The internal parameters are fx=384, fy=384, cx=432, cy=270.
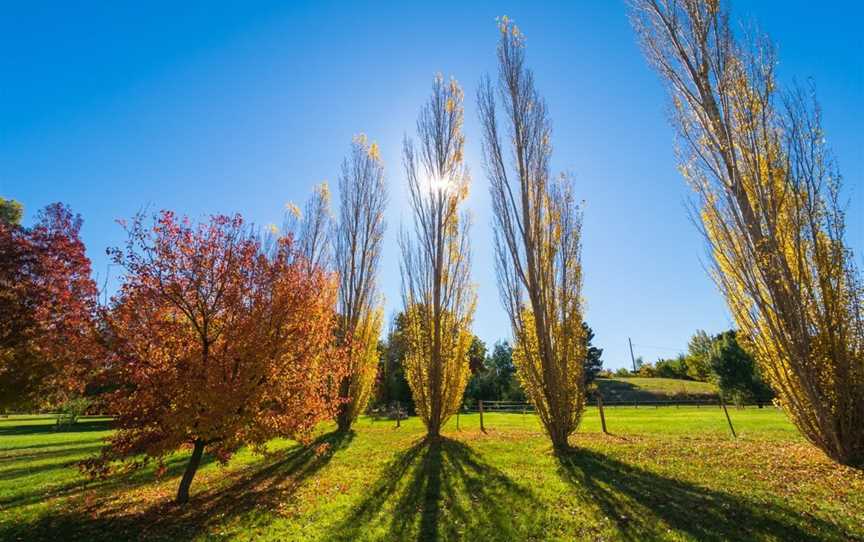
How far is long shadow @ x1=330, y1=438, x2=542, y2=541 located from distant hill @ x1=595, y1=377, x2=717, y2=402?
140 ft

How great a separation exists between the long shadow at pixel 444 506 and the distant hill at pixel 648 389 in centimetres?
4261

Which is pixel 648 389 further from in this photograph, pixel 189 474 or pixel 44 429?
pixel 44 429

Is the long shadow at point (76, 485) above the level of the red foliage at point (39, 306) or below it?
below

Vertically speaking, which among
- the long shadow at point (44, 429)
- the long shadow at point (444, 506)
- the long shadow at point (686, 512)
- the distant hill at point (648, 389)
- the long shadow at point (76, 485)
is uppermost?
the distant hill at point (648, 389)

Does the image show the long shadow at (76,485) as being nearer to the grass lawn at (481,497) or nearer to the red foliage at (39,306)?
the grass lawn at (481,497)

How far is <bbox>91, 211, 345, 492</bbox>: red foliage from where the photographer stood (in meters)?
6.27

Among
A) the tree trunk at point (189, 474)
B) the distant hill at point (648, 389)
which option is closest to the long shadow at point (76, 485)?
the tree trunk at point (189, 474)

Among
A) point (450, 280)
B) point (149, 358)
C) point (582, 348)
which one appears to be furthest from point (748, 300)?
point (149, 358)

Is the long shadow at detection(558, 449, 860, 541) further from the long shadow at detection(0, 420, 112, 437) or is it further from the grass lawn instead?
the long shadow at detection(0, 420, 112, 437)

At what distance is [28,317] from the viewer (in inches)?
321

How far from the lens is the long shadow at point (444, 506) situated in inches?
210

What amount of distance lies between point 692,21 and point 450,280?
9949mm

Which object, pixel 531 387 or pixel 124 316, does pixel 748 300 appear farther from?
pixel 124 316

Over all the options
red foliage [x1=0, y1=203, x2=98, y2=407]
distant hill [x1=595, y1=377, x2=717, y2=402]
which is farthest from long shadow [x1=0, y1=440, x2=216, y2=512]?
distant hill [x1=595, y1=377, x2=717, y2=402]
